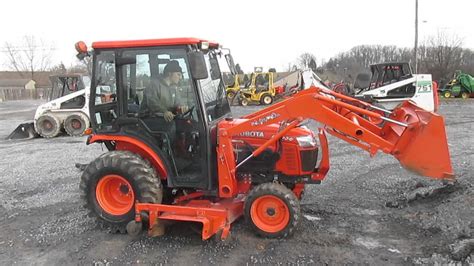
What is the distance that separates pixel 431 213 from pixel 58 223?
486cm

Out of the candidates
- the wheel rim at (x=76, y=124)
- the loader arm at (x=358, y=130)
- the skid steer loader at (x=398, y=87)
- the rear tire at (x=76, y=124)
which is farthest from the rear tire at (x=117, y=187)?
the skid steer loader at (x=398, y=87)

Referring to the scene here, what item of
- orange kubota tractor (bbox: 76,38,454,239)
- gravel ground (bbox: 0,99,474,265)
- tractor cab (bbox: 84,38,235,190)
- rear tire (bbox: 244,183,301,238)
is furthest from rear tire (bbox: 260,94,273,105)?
rear tire (bbox: 244,183,301,238)

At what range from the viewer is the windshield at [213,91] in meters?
5.02

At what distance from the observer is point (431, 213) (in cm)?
521

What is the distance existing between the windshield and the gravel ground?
143 centimetres

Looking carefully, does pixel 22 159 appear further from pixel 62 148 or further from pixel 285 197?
pixel 285 197

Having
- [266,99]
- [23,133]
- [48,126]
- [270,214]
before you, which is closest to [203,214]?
[270,214]

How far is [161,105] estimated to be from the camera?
16.3ft

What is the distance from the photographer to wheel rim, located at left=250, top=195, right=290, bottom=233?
15.6ft

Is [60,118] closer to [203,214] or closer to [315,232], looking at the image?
[203,214]

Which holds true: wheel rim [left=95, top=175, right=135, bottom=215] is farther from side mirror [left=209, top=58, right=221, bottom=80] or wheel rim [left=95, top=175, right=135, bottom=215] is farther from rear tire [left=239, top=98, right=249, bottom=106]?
rear tire [left=239, top=98, right=249, bottom=106]

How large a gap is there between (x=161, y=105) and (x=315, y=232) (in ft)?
7.72

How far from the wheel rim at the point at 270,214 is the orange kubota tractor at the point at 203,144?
12 mm

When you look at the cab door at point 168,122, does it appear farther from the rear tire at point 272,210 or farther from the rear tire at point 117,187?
the rear tire at point 272,210
